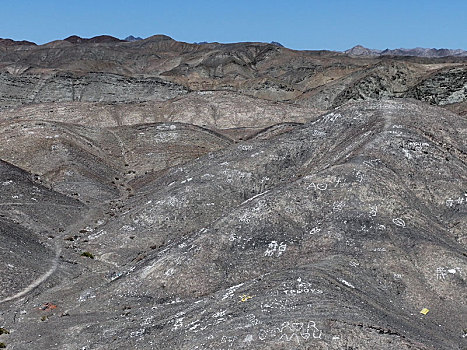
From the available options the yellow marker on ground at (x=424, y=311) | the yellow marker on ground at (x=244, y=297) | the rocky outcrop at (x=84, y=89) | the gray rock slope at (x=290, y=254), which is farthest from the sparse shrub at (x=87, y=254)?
the rocky outcrop at (x=84, y=89)

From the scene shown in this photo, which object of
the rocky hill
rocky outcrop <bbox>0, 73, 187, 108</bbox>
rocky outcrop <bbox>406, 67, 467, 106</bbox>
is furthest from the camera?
rocky outcrop <bbox>0, 73, 187, 108</bbox>

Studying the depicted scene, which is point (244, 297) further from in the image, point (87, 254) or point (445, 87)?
point (445, 87)

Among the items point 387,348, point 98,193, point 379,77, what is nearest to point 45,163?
point 98,193

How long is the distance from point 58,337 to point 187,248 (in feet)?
31.2

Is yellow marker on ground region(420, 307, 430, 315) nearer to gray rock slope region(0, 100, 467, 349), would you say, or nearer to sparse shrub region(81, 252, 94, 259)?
gray rock slope region(0, 100, 467, 349)

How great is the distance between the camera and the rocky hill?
26562 mm

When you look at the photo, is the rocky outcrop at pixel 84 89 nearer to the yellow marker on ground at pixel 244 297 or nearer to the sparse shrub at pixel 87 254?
the sparse shrub at pixel 87 254

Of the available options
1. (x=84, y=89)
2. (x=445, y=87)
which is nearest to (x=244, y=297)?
(x=445, y=87)

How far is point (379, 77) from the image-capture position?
379ft

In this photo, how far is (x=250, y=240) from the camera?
36500 millimetres

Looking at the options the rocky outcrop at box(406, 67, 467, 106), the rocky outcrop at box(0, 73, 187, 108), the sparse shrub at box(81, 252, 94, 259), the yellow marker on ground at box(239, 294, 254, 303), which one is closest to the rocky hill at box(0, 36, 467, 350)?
the sparse shrub at box(81, 252, 94, 259)

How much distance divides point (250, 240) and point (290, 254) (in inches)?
113

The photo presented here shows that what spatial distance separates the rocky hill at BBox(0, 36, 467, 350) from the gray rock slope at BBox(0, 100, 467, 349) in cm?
11

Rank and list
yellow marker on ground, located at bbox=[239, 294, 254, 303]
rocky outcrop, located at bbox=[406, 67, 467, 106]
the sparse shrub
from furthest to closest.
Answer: rocky outcrop, located at bbox=[406, 67, 467, 106], the sparse shrub, yellow marker on ground, located at bbox=[239, 294, 254, 303]
